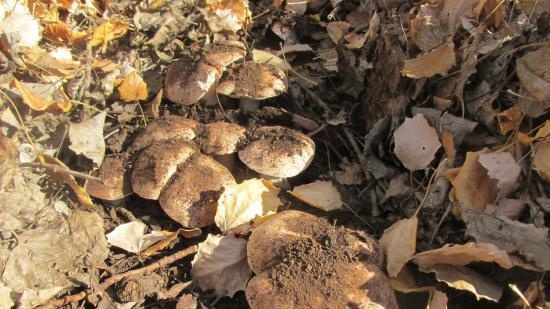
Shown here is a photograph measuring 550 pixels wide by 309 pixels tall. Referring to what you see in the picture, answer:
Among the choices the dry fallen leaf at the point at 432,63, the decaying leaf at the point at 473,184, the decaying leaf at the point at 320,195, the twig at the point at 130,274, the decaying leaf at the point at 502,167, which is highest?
the dry fallen leaf at the point at 432,63

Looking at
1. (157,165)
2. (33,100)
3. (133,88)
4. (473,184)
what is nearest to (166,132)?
(157,165)

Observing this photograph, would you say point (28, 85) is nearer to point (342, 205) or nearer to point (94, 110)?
point (94, 110)

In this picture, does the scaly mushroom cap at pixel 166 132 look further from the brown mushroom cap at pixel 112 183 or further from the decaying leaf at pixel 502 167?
the decaying leaf at pixel 502 167

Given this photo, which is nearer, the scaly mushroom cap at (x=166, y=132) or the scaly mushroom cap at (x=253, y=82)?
the scaly mushroom cap at (x=166, y=132)

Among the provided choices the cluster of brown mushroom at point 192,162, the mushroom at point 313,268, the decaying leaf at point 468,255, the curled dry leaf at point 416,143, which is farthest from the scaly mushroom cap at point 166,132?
the decaying leaf at point 468,255

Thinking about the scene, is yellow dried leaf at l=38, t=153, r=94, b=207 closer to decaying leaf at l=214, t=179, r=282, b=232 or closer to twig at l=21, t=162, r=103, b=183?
twig at l=21, t=162, r=103, b=183

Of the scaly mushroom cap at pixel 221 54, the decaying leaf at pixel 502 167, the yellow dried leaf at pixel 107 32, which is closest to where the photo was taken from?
the decaying leaf at pixel 502 167

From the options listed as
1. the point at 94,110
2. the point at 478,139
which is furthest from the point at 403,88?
the point at 94,110
